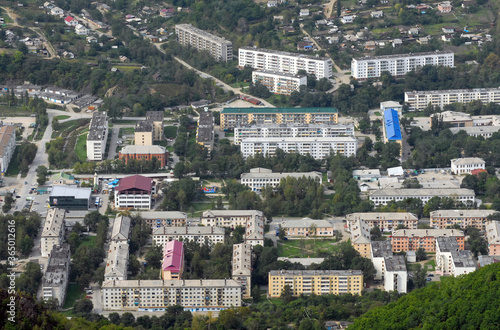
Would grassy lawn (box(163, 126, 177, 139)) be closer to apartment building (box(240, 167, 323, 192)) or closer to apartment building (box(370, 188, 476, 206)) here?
apartment building (box(240, 167, 323, 192))

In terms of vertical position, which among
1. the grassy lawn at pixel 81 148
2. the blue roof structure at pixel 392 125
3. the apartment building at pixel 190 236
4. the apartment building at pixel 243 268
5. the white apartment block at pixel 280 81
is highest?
the apartment building at pixel 243 268

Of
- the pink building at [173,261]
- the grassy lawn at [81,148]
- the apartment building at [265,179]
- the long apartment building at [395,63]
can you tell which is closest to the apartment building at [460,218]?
the apartment building at [265,179]

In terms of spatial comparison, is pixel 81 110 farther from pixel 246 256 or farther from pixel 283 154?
pixel 246 256

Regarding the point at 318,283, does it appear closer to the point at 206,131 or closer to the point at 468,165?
the point at 468,165

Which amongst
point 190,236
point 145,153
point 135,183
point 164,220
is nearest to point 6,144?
point 145,153

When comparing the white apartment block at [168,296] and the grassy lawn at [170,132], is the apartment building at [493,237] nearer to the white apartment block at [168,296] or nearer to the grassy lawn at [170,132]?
the white apartment block at [168,296]

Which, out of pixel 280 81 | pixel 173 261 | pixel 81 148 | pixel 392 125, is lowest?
pixel 81 148

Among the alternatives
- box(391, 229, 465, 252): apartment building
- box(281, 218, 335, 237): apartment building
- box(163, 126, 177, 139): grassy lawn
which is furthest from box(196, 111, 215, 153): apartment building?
box(391, 229, 465, 252): apartment building
